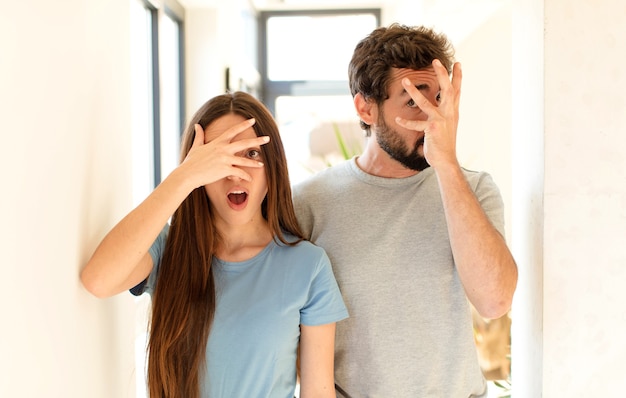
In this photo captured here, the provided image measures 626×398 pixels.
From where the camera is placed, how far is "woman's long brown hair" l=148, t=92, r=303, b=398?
1.33 metres

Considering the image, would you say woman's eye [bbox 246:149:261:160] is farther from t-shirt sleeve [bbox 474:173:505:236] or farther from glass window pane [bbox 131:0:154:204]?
glass window pane [bbox 131:0:154:204]

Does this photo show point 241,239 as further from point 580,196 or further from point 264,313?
point 580,196

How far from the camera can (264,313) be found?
4.35 feet

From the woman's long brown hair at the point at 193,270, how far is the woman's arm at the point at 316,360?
0.20 m

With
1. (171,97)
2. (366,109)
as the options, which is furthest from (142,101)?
(366,109)

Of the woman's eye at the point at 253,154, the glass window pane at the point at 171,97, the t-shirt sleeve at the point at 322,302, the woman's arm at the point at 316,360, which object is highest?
the glass window pane at the point at 171,97

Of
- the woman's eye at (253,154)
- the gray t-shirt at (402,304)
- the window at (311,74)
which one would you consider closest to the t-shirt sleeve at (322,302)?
the gray t-shirt at (402,304)

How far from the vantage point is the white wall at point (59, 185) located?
89 centimetres

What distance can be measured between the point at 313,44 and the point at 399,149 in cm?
410

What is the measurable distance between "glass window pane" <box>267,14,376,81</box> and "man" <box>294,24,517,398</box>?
3.93m

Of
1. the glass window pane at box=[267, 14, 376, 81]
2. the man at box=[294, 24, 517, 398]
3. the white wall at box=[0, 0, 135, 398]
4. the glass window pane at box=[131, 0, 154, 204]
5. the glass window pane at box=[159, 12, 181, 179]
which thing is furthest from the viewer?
the glass window pane at box=[267, 14, 376, 81]

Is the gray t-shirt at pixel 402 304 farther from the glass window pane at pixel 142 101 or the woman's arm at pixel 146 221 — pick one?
the glass window pane at pixel 142 101

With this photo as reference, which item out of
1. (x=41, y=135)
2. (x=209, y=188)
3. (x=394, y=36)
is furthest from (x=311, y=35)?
(x=41, y=135)

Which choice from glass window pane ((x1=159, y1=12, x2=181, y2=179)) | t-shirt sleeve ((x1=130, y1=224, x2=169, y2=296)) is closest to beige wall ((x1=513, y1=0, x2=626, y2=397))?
t-shirt sleeve ((x1=130, y1=224, x2=169, y2=296))
